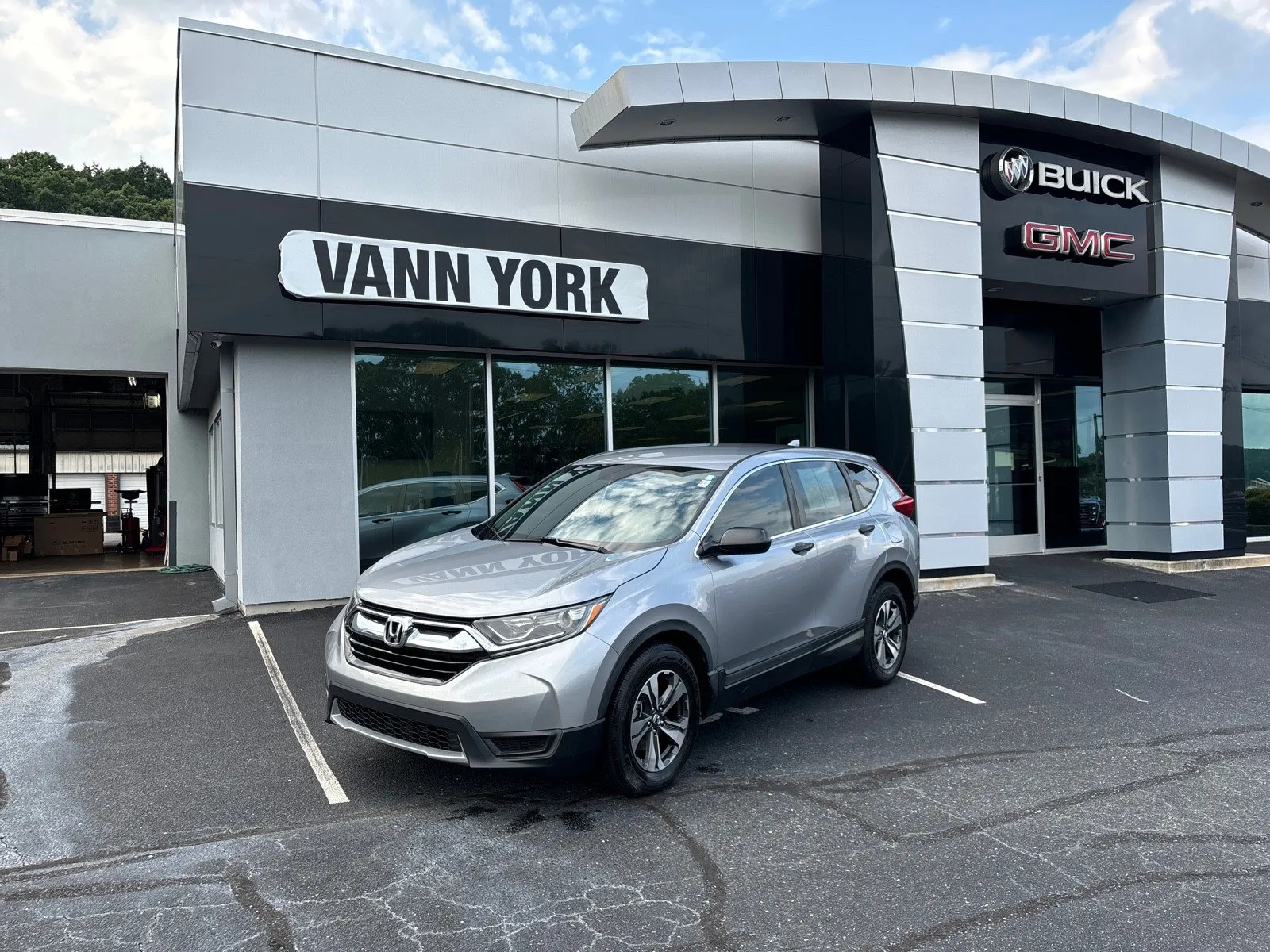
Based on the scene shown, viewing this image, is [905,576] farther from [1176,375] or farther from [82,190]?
[82,190]

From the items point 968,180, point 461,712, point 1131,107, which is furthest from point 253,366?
point 1131,107

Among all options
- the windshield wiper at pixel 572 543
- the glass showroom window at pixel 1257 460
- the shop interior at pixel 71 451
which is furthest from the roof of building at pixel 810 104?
the shop interior at pixel 71 451

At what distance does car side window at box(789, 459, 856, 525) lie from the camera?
567cm

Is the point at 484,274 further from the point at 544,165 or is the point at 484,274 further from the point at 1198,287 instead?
the point at 1198,287

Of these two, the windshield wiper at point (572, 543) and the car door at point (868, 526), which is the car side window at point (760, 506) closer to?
the windshield wiper at point (572, 543)

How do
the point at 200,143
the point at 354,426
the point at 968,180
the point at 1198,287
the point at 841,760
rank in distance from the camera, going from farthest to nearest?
the point at 1198,287 → the point at 968,180 → the point at 354,426 → the point at 200,143 → the point at 841,760

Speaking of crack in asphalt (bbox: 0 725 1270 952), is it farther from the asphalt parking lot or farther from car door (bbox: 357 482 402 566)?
car door (bbox: 357 482 402 566)

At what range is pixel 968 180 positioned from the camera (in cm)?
1105

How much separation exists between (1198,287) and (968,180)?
456 centimetres

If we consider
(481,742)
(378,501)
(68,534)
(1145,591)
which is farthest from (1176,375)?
(68,534)

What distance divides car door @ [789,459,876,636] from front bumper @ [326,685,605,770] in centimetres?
213

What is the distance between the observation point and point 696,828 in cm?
390

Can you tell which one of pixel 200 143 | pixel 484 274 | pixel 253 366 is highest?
pixel 200 143

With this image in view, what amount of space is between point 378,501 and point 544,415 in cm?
230
